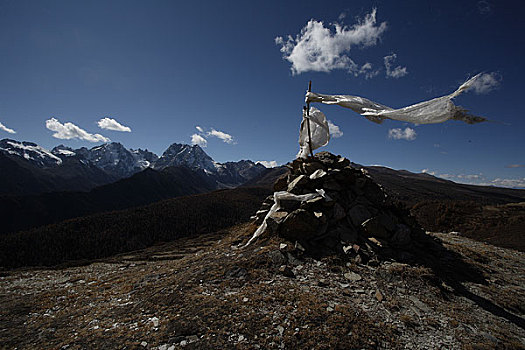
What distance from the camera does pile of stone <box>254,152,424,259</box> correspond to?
26.3ft

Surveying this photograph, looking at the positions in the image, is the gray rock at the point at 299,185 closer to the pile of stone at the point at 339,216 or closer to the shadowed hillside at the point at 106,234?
the pile of stone at the point at 339,216

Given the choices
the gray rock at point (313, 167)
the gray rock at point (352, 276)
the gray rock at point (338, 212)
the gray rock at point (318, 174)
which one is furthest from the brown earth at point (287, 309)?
the gray rock at point (313, 167)

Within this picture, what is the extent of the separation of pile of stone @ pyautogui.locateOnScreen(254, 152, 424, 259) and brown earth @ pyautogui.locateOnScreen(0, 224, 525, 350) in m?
0.76

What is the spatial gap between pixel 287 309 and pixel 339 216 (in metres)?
4.76

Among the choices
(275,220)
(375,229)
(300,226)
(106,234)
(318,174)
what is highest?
(318,174)

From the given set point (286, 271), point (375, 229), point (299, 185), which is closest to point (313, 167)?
point (299, 185)

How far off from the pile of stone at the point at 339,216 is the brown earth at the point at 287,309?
76 cm

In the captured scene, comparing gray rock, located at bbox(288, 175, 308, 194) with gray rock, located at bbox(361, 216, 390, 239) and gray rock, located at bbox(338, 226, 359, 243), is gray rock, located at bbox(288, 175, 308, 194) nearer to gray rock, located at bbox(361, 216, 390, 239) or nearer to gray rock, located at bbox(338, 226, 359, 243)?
gray rock, located at bbox(338, 226, 359, 243)

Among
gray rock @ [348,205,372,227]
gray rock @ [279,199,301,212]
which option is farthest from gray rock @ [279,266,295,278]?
gray rock @ [348,205,372,227]

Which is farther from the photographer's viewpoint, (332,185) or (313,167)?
(313,167)

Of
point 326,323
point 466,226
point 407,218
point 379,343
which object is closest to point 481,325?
point 379,343

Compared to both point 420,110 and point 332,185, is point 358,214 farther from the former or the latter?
point 420,110

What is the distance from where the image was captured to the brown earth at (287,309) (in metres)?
4.41

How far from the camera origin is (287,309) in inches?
200
